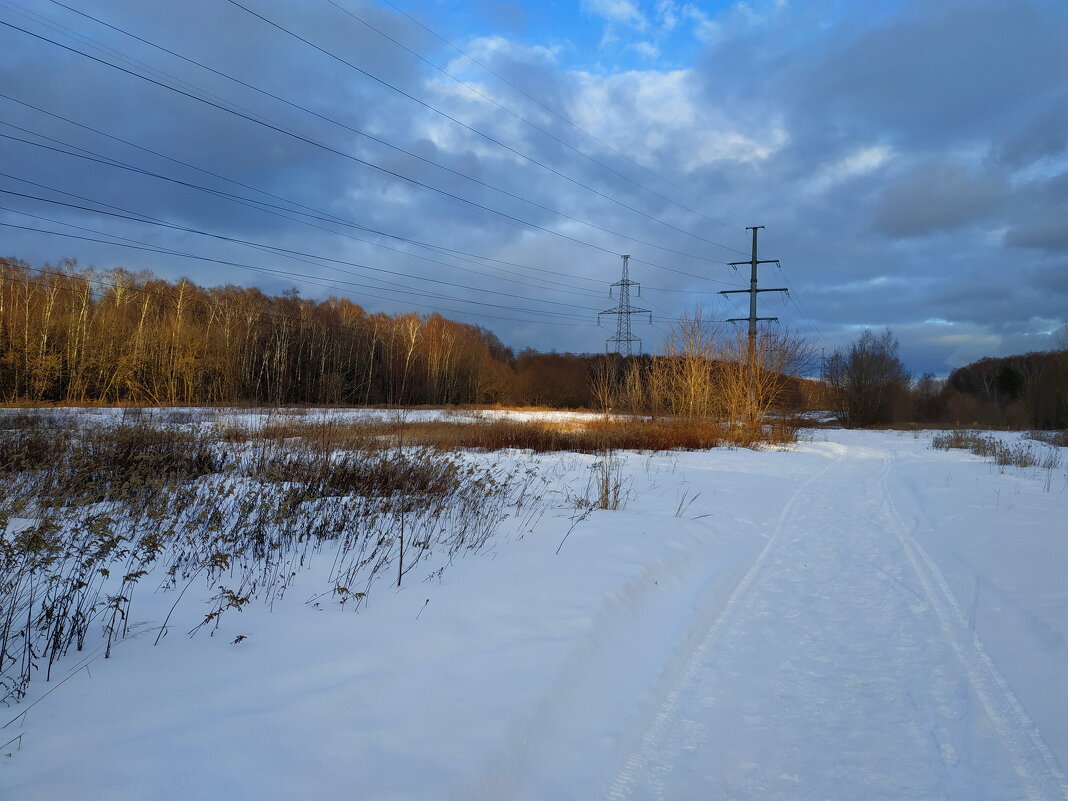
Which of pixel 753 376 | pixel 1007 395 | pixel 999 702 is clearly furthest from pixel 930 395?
pixel 999 702

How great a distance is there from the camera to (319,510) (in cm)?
592

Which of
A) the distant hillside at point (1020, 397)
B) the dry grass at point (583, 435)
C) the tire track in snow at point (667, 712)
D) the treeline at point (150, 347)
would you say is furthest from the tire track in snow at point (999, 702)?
the distant hillside at point (1020, 397)

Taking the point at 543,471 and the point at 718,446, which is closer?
→ the point at 543,471

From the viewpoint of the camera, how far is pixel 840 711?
116 inches

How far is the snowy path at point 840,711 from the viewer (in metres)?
2.41

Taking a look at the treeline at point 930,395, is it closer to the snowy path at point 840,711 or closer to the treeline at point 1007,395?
the treeline at point 1007,395

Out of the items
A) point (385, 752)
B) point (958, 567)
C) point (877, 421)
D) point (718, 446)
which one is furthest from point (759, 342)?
point (877, 421)

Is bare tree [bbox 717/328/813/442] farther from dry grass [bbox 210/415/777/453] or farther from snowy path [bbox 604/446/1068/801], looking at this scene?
snowy path [bbox 604/446/1068/801]

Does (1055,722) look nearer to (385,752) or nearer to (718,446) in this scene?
(385,752)

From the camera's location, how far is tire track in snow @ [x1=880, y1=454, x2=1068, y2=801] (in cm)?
244

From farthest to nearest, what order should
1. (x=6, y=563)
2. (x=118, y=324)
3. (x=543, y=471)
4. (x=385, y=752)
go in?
(x=118, y=324), (x=543, y=471), (x=6, y=563), (x=385, y=752)

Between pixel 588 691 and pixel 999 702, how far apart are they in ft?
7.60

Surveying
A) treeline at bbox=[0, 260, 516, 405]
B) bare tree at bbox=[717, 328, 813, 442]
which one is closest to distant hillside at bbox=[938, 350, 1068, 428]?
bare tree at bbox=[717, 328, 813, 442]

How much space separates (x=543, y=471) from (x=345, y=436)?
4.24 meters
